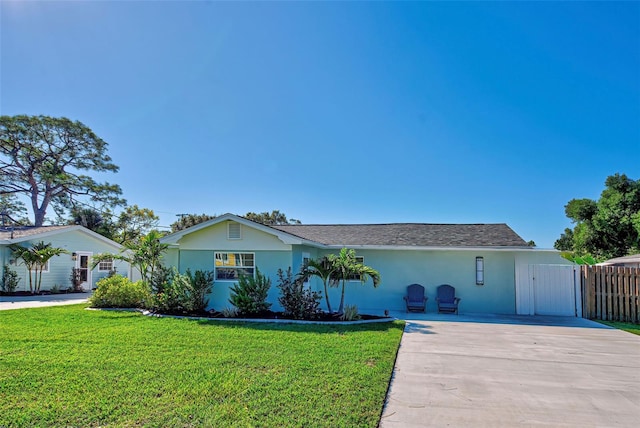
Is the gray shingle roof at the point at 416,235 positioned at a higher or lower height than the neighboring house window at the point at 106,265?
higher

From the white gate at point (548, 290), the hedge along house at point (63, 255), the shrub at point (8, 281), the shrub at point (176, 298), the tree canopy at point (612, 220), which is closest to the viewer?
the shrub at point (176, 298)

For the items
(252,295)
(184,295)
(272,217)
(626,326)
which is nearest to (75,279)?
(184,295)

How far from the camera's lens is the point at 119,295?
43.2 ft

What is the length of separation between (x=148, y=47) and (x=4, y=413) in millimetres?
10804

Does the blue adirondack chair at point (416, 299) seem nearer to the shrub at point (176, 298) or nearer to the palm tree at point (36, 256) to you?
the shrub at point (176, 298)

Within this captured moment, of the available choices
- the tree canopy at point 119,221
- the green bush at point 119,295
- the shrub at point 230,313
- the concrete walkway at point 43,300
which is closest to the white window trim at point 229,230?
the shrub at point 230,313

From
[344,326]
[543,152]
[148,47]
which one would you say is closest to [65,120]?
[148,47]

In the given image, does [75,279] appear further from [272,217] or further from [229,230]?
[272,217]

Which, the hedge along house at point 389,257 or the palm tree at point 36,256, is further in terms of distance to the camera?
the palm tree at point 36,256

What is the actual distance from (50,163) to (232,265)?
95.6 ft

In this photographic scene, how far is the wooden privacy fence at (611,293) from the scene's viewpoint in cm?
1113

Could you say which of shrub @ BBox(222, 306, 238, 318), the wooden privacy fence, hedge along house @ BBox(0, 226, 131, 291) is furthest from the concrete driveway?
hedge along house @ BBox(0, 226, 131, 291)

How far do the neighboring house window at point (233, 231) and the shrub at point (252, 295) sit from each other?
169 cm

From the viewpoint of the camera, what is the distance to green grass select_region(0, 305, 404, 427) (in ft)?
13.8
